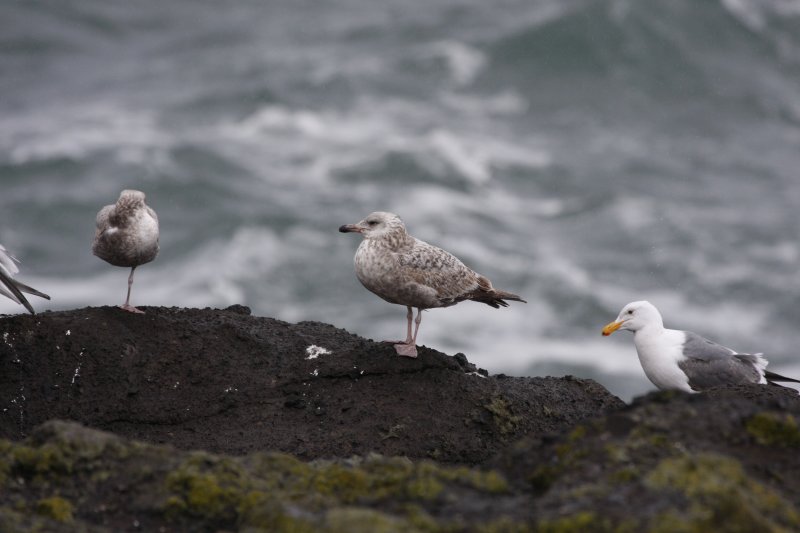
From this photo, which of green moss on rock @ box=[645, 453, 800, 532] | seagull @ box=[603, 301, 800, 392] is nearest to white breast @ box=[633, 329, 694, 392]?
seagull @ box=[603, 301, 800, 392]

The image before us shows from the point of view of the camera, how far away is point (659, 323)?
366 inches

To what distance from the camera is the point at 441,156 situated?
25141mm

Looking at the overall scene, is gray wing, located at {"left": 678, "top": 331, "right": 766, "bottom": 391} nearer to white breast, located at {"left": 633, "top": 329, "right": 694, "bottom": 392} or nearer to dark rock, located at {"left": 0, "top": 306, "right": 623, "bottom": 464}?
white breast, located at {"left": 633, "top": 329, "right": 694, "bottom": 392}

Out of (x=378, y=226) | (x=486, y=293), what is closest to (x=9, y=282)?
(x=378, y=226)

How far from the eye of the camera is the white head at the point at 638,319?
930 centimetres

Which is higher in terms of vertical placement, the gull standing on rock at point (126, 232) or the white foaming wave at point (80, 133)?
the white foaming wave at point (80, 133)

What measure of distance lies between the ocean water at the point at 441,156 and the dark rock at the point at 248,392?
34.8ft

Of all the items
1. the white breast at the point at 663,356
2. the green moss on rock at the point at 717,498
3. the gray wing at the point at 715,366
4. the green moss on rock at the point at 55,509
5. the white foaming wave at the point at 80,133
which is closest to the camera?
the green moss on rock at the point at 717,498

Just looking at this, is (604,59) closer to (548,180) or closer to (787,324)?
(548,180)

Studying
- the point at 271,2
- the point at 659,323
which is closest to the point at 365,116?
the point at 271,2

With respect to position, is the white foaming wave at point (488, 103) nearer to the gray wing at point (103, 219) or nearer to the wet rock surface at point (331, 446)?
the gray wing at point (103, 219)

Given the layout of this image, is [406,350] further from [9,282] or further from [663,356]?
[9,282]

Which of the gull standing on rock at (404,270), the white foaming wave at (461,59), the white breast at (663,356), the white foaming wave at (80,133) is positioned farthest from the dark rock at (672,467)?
the white foaming wave at (461,59)

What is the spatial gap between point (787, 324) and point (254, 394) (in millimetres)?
15269
